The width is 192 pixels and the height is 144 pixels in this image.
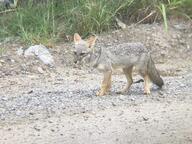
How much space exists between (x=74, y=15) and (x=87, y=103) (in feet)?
12.9

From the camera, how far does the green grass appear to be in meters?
12.5

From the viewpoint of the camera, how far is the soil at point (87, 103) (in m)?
7.97

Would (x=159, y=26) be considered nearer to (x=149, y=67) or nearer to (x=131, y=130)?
(x=149, y=67)

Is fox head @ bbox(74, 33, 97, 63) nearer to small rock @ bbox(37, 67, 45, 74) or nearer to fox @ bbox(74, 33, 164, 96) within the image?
fox @ bbox(74, 33, 164, 96)

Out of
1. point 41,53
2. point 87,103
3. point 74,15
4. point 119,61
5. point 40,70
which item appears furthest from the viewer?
point 74,15

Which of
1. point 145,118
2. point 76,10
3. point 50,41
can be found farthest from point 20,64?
point 145,118

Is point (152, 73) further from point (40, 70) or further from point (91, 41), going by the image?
point (40, 70)

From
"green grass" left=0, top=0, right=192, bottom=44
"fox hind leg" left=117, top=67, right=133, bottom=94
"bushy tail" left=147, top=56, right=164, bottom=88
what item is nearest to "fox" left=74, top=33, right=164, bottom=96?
"bushy tail" left=147, top=56, right=164, bottom=88

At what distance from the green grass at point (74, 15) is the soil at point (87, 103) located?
0.97 feet

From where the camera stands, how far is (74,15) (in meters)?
12.7

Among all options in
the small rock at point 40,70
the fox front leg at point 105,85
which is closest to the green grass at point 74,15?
the small rock at point 40,70

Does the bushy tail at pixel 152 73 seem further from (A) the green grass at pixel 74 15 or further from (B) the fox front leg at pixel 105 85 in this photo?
(A) the green grass at pixel 74 15

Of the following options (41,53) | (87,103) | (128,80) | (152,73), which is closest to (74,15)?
(41,53)

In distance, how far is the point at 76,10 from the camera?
41.8 feet
